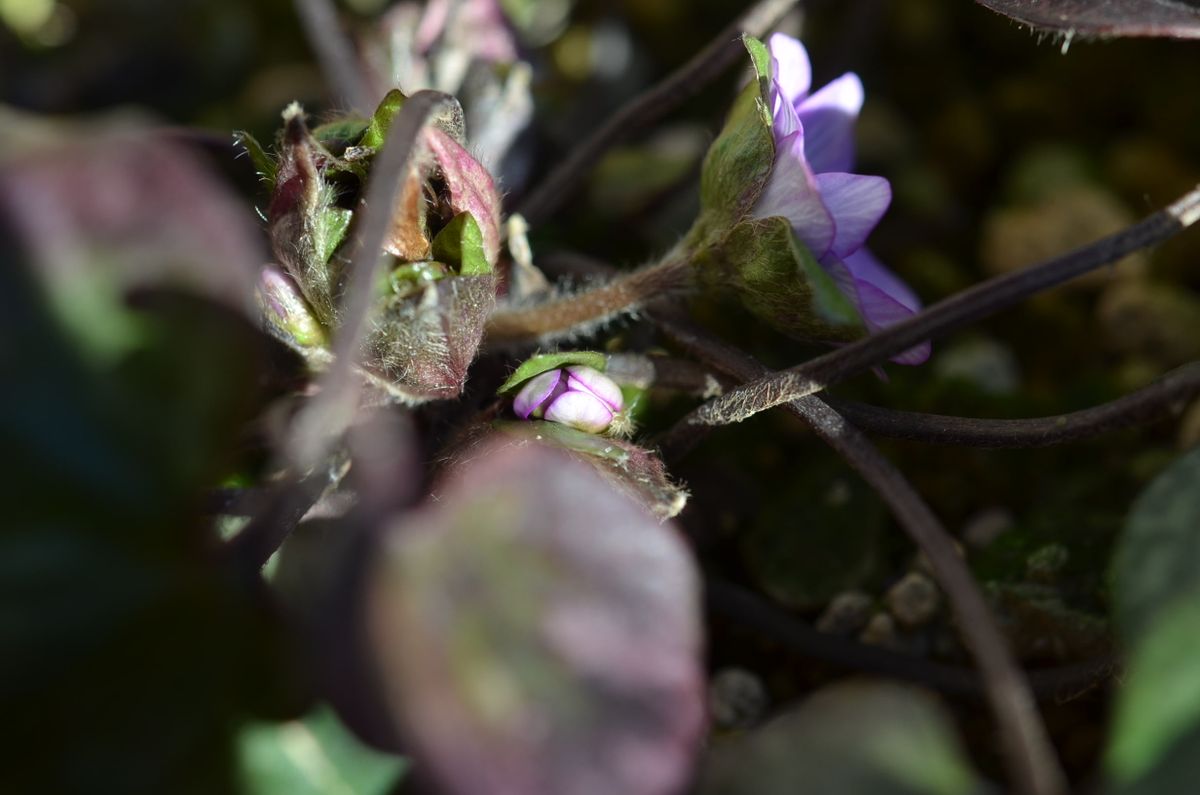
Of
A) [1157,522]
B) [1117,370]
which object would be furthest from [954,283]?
[1157,522]

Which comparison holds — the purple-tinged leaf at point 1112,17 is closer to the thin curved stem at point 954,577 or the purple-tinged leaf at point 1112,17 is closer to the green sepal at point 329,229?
the thin curved stem at point 954,577

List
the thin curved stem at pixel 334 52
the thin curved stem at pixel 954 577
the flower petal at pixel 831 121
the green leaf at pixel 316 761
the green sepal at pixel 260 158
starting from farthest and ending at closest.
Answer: the thin curved stem at pixel 334 52
the flower petal at pixel 831 121
the green sepal at pixel 260 158
the green leaf at pixel 316 761
the thin curved stem at pixel 954 577

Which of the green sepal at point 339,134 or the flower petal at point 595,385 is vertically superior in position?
the green sepal at point 339,134

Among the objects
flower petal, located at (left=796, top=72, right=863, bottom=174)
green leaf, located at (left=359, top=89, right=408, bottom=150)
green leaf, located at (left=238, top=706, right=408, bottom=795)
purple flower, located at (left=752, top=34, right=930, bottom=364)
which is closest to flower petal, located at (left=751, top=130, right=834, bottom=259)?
purple flower, located at (left=752, top=34, right=930, bottom=364)

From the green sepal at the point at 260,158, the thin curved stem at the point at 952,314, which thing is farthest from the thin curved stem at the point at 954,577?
the green sepal at the point at 260,158

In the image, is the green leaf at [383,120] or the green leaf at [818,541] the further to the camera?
the green leaf at [818,541]

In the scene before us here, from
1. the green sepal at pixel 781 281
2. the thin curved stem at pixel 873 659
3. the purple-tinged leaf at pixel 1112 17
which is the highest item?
the purple-tinged leaf at pixel 1112 17

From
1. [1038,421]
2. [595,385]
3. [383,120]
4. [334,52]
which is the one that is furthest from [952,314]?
[334,52]
